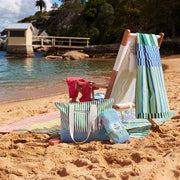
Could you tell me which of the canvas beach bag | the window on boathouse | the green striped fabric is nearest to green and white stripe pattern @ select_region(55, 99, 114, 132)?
the canvas beach bag

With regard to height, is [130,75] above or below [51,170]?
above

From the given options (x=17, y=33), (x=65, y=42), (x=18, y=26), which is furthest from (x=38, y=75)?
(x=65, y=42)

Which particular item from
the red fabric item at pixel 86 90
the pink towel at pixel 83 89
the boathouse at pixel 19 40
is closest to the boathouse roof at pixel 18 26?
the boathouse at pixel 19 40

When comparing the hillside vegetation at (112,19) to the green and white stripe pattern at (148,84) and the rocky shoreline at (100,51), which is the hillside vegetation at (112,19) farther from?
the green and white stripe pattern at (148,84)

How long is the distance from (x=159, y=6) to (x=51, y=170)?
24227 mm

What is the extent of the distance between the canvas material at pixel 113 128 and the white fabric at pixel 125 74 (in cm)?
43

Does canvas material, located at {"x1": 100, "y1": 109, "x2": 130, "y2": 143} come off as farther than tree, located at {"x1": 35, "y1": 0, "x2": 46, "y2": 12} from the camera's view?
No

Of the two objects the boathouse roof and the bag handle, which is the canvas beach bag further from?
the boathouse roof

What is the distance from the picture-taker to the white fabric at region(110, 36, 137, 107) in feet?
9.78

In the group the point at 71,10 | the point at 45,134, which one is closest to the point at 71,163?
the point at 45,134

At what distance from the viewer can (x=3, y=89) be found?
328 inches

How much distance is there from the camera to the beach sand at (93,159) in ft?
6.52

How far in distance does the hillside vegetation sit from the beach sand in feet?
75.3

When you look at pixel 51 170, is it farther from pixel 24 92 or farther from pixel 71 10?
pixel 71 10
